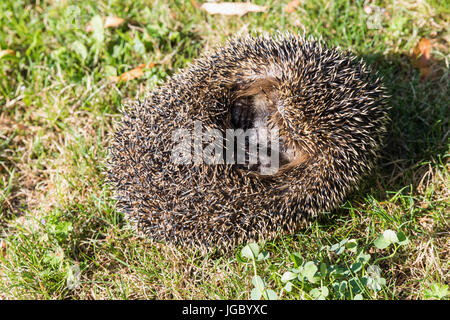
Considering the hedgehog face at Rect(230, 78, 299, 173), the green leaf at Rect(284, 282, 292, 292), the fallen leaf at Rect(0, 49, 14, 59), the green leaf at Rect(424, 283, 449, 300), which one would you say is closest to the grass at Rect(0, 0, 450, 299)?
the green leaf at Rect(424, 283, 449, 300)

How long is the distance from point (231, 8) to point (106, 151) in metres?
2.53

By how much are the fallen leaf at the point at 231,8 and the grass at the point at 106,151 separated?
96 mm

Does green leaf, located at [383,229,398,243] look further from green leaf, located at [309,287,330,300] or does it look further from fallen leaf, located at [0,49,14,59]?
fallen leaf, located at [0,49,14,59]

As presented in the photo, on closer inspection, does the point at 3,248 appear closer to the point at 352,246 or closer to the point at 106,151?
the point at 106,151

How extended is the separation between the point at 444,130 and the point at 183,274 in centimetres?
315

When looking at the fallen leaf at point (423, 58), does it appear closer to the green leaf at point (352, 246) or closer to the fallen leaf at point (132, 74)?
the green leaf at point (352, 246)

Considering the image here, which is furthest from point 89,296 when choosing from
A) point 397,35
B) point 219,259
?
point 397,35

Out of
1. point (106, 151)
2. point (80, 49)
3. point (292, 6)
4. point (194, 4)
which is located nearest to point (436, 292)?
point (106, 151)

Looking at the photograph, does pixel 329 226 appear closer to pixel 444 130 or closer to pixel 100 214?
pixel 444 130

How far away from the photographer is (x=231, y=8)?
5887mm

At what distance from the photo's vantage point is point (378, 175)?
15.2ft

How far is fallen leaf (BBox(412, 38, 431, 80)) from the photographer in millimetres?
5258

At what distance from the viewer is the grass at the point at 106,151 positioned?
161 inches

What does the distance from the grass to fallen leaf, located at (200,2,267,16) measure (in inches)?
3.8
